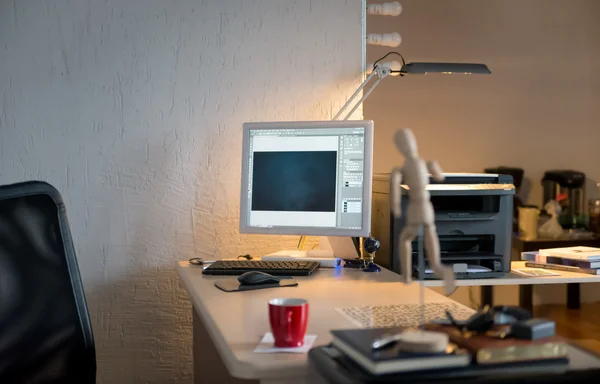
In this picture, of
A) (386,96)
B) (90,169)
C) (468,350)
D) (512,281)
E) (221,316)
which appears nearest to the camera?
(468,350)

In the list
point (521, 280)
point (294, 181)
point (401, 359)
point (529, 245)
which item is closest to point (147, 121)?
point (294, 181)

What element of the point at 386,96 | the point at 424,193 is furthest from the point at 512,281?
the point at 386,96

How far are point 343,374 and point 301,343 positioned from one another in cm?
26

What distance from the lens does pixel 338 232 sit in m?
2.32

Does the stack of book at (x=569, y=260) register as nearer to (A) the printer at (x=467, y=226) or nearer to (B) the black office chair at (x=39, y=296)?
(A) the printer at (x=467, y=226)

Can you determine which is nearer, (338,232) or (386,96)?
(338,232)

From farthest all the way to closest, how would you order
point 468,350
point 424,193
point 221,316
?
1. point 221,316
2. point 424,193
3. point 468,350

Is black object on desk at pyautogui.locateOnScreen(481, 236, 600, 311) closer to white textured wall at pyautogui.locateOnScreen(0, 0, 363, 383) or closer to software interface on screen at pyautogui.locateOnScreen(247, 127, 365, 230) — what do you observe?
white textured wall at pyautogui.locateOnScreen(0, 0, 363, 383)

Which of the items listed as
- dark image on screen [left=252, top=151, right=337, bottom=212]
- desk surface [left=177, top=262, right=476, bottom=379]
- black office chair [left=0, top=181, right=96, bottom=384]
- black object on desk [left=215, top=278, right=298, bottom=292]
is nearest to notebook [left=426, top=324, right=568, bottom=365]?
desk surface [left=177, top=262, right=476, bottom=379]

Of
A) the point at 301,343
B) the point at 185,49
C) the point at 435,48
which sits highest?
the point at 435,48

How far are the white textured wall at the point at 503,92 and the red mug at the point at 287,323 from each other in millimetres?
3550

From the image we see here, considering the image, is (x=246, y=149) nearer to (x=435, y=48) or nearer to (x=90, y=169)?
(x=90, y=169)

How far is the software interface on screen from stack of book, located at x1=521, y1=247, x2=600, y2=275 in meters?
0.70

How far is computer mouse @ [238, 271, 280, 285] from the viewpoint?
1.95 m
